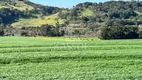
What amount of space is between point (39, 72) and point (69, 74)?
235 cm

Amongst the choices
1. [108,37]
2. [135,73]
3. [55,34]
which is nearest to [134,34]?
[108,37]

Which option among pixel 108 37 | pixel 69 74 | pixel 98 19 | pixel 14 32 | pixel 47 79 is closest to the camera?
pixel 47 79

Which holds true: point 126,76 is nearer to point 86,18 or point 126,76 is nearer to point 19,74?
point 19,74

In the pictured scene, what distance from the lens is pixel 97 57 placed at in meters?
34.3

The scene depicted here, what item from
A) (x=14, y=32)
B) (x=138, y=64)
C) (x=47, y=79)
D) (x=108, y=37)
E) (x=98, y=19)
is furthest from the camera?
(x=98, y=19)

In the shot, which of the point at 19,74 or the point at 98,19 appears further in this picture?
the point at 98,19

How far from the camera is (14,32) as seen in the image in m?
162

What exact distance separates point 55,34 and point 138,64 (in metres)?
99.6

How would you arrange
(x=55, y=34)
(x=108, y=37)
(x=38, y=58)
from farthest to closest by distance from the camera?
(x=55, y=34) → (x=108, y=37) → (x=38, y=58)

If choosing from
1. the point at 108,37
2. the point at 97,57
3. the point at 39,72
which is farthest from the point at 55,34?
the point at 39,72

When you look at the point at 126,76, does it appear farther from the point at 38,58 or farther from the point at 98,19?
the point at 98,19

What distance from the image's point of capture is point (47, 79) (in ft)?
68.6

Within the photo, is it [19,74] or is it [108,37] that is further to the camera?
[108,37]

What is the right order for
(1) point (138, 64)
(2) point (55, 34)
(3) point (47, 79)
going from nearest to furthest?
(3) point (47, 79) → (1) point (138, 64) → (2) point (55, 34)
